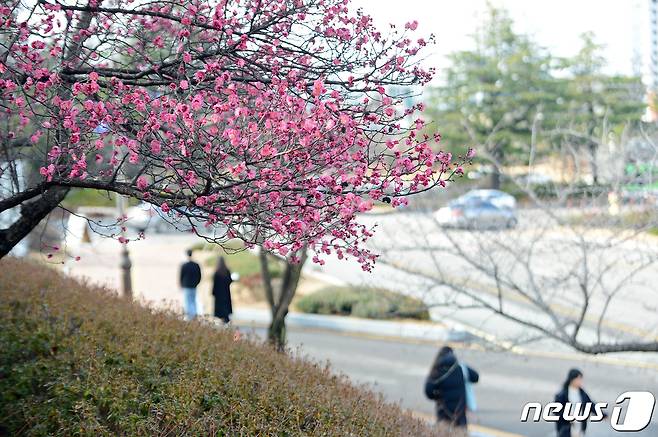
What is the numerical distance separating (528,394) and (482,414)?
1318 mm

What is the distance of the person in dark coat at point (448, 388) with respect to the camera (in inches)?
380

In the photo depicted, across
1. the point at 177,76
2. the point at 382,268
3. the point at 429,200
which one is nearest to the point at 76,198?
the point at 382,268

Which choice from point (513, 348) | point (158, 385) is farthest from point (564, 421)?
point (158, 385)

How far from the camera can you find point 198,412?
5.41 m

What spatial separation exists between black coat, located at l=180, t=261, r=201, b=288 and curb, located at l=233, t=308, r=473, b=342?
2056 mm

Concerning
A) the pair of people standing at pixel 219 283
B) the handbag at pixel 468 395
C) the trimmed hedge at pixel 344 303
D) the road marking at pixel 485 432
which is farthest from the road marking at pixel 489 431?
the trimmed hedge at pixel 344 303

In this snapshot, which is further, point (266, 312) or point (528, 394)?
point (266, 312)

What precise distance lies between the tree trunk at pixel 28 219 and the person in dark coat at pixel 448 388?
17.7 ft

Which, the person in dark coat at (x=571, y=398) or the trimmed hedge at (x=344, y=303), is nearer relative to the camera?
the person in dark coat at (x=571, y=398)

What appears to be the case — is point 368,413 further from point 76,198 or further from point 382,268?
point 76,198

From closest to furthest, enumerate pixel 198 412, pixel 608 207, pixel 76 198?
1. pixel 198 412
2. pixel 608 207
3. pixel 76 198

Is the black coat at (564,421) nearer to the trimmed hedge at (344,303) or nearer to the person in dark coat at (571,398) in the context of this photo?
the person in dark coat at (571,398)

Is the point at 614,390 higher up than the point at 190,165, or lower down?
lower down

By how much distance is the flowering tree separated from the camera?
4879 millimetres
